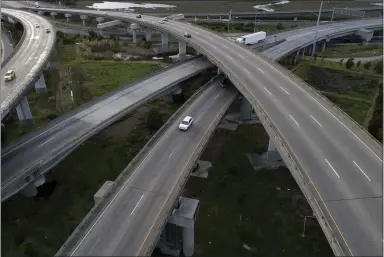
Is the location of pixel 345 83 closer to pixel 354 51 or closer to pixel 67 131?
pixel 354 51

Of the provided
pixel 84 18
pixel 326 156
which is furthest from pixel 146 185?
pixel 84 18

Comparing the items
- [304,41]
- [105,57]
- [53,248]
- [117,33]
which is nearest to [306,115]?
[53,248]

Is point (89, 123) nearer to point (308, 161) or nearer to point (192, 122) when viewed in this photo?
point (192, 122)

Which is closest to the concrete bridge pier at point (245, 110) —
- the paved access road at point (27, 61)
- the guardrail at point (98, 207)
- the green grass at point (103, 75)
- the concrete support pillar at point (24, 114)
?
the guardrail at point (98, 207)

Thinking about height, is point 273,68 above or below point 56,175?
above

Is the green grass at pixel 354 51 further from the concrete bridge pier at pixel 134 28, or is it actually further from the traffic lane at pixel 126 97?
the concrete bridge pier at pixel 134 28
